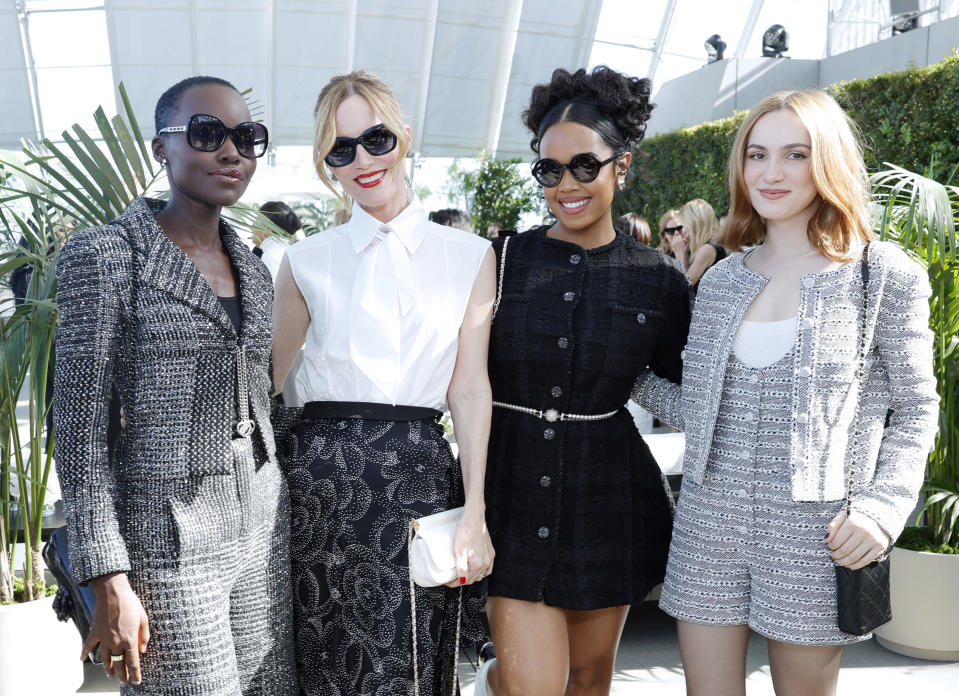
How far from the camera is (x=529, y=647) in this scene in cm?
247

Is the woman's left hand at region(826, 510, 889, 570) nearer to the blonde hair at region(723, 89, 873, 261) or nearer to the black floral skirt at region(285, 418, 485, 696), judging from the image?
the blonde hair at region(723, 89, 873, 261)

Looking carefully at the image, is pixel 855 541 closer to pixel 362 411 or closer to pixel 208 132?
pixel 362 411

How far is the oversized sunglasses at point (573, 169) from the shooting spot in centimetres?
253

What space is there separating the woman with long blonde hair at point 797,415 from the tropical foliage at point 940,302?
5.41 feet

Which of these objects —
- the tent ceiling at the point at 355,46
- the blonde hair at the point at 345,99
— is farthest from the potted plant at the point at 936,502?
the tent ceiling at the point at 355,46

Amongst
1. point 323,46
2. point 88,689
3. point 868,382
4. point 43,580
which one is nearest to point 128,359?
point 868,382

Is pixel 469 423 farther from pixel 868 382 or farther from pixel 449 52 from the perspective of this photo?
pixel 449 52

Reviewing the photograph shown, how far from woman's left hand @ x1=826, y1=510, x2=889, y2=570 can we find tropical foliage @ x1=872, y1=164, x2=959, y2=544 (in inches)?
78.6

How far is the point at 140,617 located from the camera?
5.91 feet

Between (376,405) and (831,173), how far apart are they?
4.19ft

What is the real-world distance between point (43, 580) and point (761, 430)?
3141 mm

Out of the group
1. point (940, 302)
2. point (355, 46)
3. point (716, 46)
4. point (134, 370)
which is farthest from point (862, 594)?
point (355, 46)

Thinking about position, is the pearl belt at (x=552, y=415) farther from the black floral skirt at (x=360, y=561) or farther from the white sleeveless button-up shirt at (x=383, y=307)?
the black floral skirt at (x=360, y=561)

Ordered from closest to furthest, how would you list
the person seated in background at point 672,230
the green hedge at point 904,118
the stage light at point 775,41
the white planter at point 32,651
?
the white planter at point 32,651, the green hedge at point 904,118, the person seated in background at point 672,230, the stage light at point 775,41
